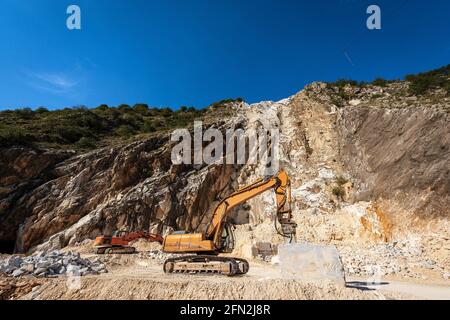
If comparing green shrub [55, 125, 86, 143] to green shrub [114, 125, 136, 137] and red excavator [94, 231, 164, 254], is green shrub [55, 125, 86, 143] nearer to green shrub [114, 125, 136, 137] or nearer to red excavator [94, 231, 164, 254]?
green shrub [114, 125, 136, 137]

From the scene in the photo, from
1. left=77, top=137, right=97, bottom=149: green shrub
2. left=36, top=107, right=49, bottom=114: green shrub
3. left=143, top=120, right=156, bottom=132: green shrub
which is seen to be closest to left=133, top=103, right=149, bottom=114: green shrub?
left=143, top=120, right=156, bottom=132: green shrub

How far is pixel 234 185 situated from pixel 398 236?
553 inches

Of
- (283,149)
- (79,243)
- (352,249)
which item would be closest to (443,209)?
(352,249)

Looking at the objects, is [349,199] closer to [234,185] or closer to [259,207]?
Result: [259,207]

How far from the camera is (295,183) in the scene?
77.0 feet

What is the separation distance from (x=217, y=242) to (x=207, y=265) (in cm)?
92

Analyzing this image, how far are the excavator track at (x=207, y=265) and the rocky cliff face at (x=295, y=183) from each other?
26.6 ft

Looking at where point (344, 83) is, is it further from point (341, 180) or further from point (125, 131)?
point (125, 131)

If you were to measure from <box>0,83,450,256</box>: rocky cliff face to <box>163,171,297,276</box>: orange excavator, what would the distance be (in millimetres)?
7871

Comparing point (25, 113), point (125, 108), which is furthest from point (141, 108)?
point (25, 113)

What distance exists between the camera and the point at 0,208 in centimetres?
2016

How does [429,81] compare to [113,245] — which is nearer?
[113,245]

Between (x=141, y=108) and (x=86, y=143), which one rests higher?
(x=141, y=108)

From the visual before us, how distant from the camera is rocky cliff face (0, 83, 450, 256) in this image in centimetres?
1692
